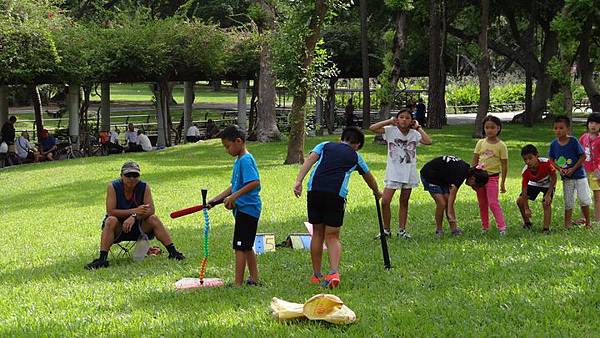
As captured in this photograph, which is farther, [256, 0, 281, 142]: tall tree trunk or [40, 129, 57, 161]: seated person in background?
[256, 0, 281, 142]: tall tree trunk

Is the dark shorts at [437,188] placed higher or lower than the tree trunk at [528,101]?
lower

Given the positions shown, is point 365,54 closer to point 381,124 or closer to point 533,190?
point 533,190

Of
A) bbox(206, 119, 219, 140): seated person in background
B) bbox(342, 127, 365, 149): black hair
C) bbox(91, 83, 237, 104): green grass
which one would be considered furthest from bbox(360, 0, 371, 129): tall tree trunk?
bbox(91, 83, 237, 104): green grass

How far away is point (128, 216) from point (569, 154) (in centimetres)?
527

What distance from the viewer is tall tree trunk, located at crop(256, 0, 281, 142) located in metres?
27.3

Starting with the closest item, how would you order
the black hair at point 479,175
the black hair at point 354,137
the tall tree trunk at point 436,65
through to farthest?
the black hair at point 354,137
the black hair at point 479,175
the tall tree trunk at point 436,65

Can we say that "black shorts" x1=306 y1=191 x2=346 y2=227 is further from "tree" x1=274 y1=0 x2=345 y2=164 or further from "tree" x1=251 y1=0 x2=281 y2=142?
"tree" x1=251 y1=0 x2=281 y2=142

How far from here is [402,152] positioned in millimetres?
9859

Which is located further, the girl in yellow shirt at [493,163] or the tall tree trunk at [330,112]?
the tall tree trunk at [330,112]

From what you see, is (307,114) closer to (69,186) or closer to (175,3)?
(69,186)

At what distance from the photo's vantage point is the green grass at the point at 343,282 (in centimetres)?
607

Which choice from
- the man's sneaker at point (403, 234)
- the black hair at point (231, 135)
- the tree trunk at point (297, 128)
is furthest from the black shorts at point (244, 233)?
the tree trunk at point (297, 128)

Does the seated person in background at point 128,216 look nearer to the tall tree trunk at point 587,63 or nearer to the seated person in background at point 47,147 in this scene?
the seated person in background at point 47,147

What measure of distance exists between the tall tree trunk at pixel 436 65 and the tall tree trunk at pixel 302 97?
13163mm
